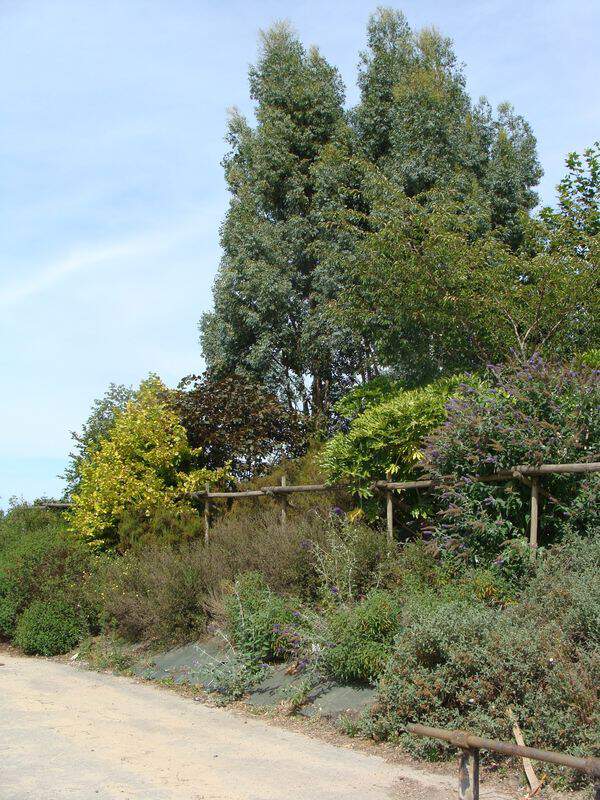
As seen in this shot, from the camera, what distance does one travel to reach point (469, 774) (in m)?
4.28

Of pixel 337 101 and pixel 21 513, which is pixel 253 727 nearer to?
pixel 21 513

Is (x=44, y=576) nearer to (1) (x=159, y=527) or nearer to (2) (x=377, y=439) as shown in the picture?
(1) (x=159, y=527)

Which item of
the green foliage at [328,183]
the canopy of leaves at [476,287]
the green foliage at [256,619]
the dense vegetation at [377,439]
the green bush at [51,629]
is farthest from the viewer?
the green foliage at [328,183]

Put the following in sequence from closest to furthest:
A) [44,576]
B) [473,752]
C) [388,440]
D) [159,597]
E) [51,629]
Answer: [473,752], [388,440], [159,597], [51,629], [44,576]

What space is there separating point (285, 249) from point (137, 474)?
843 centimetres

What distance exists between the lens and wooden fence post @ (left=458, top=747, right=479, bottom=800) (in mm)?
4254

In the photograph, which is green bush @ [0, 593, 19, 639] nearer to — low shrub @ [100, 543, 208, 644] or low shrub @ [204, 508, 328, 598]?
low shrub @ [100, 543, 208, 644]

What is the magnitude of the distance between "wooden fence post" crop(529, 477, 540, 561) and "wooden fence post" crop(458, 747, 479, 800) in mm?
3968

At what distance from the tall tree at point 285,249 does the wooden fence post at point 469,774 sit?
51.7 feet

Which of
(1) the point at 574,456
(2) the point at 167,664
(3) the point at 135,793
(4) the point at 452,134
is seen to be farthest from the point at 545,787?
(4) the point at 452,134

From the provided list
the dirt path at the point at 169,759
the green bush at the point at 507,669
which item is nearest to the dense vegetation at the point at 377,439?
the green bush at the point at 507,669

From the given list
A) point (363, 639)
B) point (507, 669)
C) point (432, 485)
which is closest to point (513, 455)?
point (432, 485)

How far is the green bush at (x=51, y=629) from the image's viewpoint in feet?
40.7

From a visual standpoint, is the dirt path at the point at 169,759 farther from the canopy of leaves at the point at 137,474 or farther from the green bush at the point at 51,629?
the canopy of leaves at the point at 137,474
